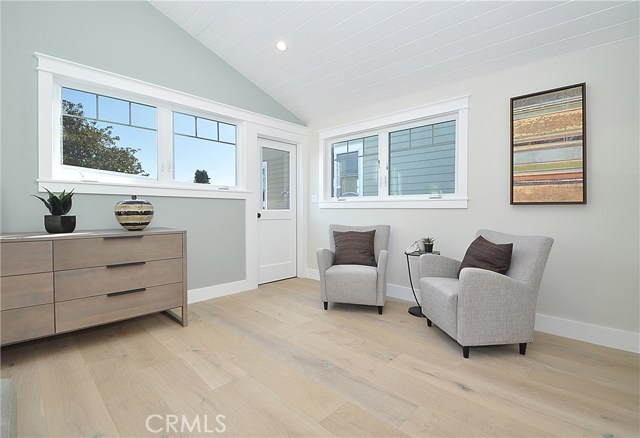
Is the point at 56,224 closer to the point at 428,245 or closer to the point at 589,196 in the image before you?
the point at 428,245

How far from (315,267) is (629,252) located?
3.17m

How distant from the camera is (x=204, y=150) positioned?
3.39m

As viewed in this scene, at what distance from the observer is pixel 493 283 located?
1.99 meters

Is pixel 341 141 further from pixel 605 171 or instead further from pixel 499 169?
pixel 605 171

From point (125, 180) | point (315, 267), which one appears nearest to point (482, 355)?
point (315, 267)

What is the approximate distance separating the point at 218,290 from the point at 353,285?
1581 mm

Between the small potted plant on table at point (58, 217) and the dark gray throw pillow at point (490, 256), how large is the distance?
2.94 meters

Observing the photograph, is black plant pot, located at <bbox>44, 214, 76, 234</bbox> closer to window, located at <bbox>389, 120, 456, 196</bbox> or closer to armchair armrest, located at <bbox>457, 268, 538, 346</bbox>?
armchair armrest, located at <bbox>457, 268, 538, 346</bbox>

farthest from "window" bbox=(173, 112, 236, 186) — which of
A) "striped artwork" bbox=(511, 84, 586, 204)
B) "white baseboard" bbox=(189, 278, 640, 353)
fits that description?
"white baseboard" bbox=(189, 278, 640, 353)

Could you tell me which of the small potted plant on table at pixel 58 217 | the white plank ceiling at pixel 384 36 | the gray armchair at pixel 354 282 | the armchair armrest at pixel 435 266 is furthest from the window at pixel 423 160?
the small potted plant on table at pixel 58 217

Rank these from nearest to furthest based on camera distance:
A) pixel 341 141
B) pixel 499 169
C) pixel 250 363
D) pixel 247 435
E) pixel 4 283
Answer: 1. pixel 247 435
2. pixel 4 283
3. pixel 250 363
4. pixel 499 169
5. pixel 341 141

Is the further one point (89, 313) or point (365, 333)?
point (365, 333)

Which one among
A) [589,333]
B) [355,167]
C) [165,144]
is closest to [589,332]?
[589,333]

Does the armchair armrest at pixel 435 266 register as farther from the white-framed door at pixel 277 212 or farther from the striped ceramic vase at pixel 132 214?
the striped ceramic vase at pixel 132 214
